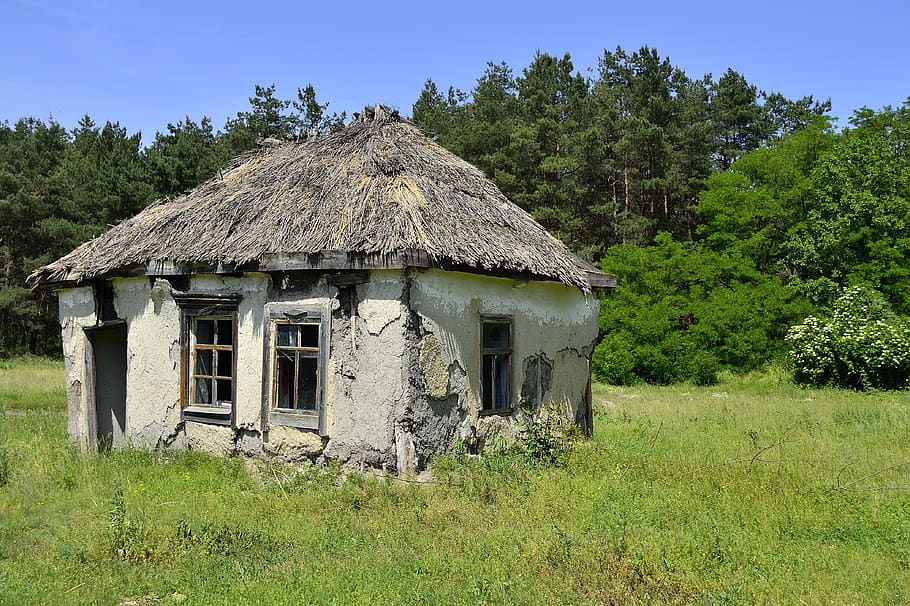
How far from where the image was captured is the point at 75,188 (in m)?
32.5

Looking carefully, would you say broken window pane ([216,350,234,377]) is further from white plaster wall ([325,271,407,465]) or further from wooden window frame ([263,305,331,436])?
white plaster wall ([325,271,407,465])

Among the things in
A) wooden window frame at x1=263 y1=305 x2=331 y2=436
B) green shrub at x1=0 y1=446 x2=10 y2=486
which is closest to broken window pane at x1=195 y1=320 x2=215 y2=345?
wooden window frame at x1=263 y1=305 x2=331 y2=436

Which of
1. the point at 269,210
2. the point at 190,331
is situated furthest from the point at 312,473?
the point at 269,210

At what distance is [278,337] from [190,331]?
149 centimetres

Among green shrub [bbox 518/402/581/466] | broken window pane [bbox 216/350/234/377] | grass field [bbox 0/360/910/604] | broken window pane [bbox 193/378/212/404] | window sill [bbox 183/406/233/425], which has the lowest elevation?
grass field [bbox 0/360/910/604]

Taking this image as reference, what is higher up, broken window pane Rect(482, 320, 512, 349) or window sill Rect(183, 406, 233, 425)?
broken window pane Rect(482, 320, 512, 349)

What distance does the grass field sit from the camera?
5.48 metres

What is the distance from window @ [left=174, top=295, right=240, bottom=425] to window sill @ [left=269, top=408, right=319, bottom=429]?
89 centimetres

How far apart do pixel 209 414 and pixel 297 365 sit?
151 centimetres

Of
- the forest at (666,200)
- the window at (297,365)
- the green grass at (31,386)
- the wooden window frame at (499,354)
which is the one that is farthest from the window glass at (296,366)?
the forest at (666,200)

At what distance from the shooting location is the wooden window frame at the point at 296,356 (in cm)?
880

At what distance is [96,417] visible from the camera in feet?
36.1

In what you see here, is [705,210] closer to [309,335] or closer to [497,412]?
[497,412]

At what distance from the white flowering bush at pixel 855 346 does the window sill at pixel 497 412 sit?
43.6 ft
